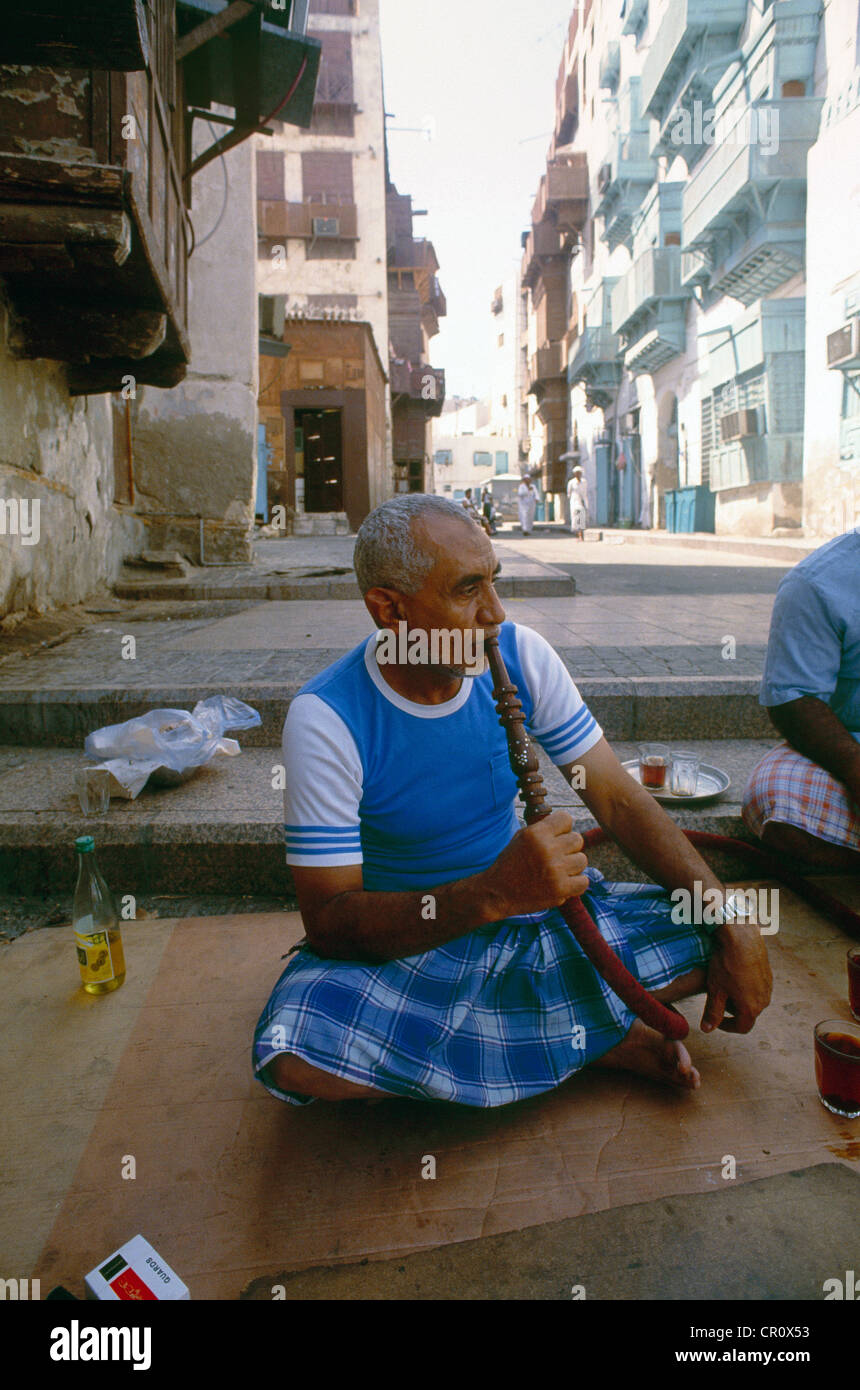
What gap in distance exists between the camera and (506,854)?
1603mm

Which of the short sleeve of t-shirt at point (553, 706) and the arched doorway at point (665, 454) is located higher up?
the arched doorway at point (665, 454)

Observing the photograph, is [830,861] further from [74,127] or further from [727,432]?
[727,432]

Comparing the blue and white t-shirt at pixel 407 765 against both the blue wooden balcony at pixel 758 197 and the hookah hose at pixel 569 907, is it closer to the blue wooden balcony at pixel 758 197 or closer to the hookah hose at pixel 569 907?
the hookah hose at pixel 569 907

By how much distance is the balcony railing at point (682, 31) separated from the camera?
683 inches

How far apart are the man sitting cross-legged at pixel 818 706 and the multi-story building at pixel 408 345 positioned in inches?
1140

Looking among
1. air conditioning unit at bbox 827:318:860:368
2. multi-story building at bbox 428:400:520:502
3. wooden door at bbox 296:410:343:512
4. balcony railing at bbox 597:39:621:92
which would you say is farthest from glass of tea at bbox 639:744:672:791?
multi-story building at bbox 428:400:520:502

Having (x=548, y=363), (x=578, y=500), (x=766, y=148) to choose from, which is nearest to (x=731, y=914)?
(x=766, y=148)

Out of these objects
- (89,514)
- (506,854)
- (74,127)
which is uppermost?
(74,127)

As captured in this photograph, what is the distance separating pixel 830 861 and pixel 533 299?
147ft

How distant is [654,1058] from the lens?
1954 mm

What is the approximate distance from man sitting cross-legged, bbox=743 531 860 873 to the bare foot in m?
1.05

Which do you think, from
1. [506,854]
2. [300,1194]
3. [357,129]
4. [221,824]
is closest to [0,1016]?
[221,824]

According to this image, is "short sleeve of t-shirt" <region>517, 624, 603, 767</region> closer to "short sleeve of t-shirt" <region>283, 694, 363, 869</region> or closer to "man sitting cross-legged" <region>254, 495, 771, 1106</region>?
"man sitting cross-legged" <region>254, 495, 771, 1106</region>

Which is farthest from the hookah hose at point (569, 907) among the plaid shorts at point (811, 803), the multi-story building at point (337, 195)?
the multi-story building at point (337, 195)
